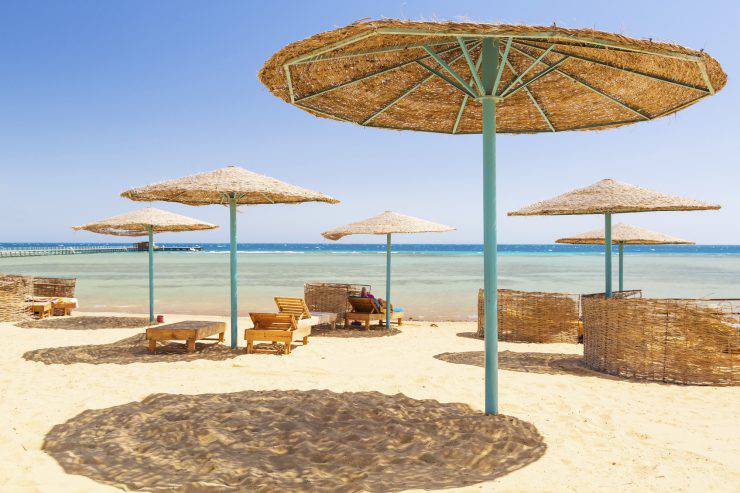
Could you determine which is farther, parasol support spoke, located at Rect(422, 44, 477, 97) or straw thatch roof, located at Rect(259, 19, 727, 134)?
parasol support spoke, located at Rect(422, 44, 477, 97)

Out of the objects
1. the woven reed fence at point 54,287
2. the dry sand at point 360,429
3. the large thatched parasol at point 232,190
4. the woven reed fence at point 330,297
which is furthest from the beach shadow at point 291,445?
the woven reed fence at point 54,287

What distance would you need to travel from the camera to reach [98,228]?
449 inches

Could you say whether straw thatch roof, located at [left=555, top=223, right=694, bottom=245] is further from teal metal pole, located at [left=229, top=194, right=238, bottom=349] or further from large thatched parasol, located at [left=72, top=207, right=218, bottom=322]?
large thatched parasol, located at [left=72, top=207, right=218, bottom=322]

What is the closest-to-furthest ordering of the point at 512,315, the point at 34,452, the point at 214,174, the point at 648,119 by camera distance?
the point at 34,452
the point at 648,119
the point at 214,174
the point at 512,315

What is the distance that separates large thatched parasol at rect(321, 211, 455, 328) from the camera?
10344mm

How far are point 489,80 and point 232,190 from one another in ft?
14.2

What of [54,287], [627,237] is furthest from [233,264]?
[627,237]

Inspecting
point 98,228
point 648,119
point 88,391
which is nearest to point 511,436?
point 648,119

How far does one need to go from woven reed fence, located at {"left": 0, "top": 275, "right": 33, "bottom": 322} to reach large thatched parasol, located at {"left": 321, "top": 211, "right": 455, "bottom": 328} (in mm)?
7148

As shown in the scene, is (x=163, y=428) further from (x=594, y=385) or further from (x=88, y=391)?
(x=594, y=385)

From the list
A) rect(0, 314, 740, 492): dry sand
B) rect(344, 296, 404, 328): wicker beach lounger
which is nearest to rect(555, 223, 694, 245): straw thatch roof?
rect(344, 296, 404, 328): wicker beach lounger

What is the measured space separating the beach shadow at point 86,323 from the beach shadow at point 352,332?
152 inches

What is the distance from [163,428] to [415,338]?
6347 mm

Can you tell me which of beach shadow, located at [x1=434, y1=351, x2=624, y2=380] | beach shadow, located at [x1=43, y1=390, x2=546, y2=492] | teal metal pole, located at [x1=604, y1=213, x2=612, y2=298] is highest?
teal metal pole, located at [x1=604, y1=213, x2=612, y2=298]
